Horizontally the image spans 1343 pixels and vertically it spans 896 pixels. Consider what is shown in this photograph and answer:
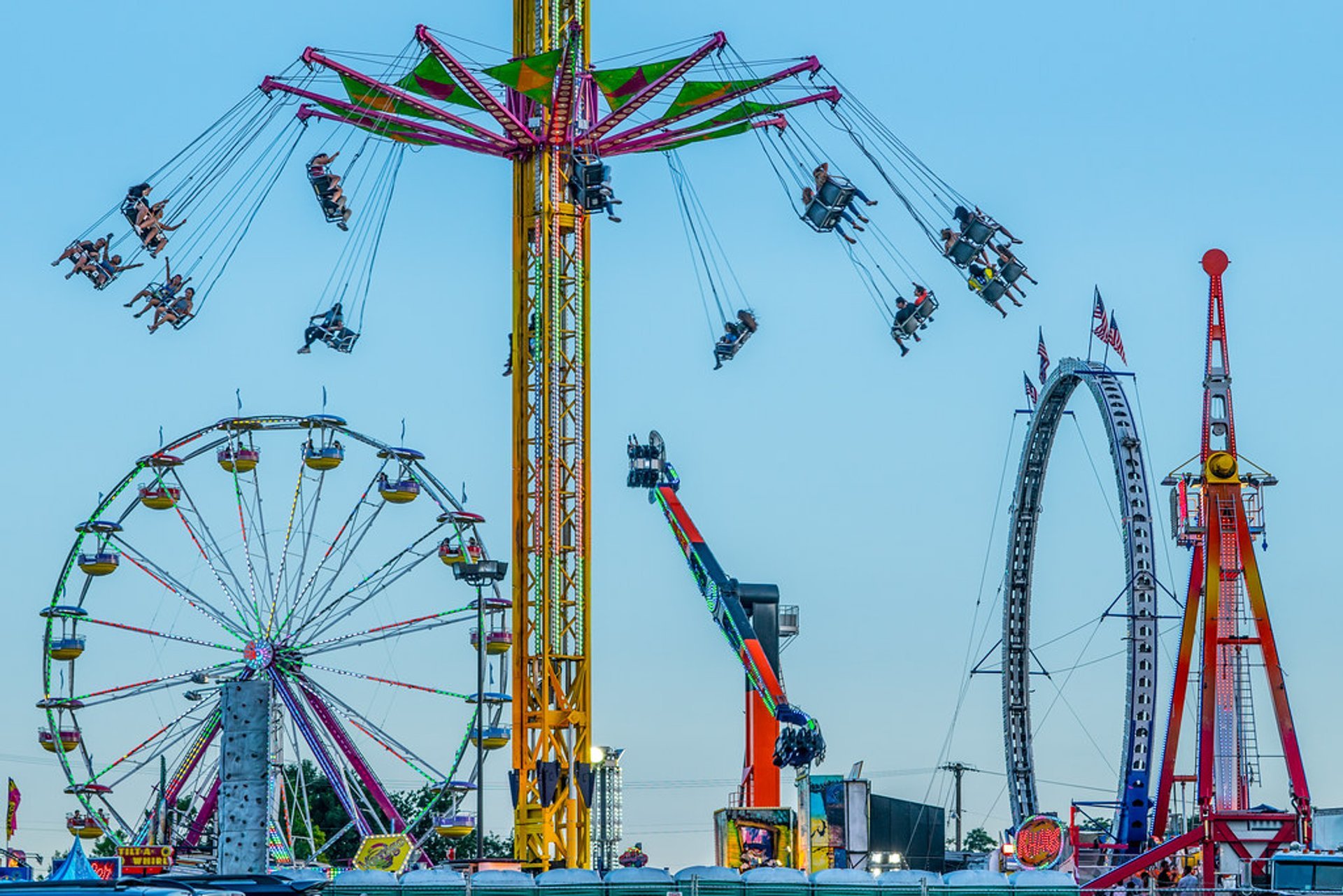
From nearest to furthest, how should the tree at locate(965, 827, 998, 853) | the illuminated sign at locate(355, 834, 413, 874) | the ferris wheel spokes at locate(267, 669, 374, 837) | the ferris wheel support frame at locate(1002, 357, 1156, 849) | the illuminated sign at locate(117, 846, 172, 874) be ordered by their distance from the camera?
the illuminated sign at locate(117, 846, 172, 874) < the ferris wheel support frame at locate(1002, 357, 1156, 849) < the illuminated sign at locate(355, 834, 413, 874) < the ferris wheel spokes at locate(267, 669, 374, 837) < the tree at locate(965, 827, 998, 853)

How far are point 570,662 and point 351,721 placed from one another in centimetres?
1274

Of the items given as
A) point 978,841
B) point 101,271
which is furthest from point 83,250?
point 978,841

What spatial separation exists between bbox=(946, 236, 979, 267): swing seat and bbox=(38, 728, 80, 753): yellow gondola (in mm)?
28580

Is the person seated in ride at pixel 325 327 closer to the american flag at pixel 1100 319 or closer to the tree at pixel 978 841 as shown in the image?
the american flag at pixel 1100 319

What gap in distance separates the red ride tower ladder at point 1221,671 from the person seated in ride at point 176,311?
807 inches

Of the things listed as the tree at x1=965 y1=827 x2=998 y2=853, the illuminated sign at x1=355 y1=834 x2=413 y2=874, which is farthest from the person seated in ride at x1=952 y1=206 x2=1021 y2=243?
the tree at x1=965 y1=827 x2=998 y2=853

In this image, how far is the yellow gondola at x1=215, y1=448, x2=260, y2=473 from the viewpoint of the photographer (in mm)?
61125

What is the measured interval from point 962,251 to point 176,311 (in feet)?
51.0

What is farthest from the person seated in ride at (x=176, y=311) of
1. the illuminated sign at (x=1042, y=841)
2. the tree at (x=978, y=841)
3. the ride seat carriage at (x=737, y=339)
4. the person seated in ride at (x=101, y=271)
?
the tree at (x=978, y=841)

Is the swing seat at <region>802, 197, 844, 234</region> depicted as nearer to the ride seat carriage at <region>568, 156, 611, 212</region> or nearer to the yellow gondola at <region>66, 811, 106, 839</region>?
the ride seat carriage at <region>568, 156, 611, 212</region>

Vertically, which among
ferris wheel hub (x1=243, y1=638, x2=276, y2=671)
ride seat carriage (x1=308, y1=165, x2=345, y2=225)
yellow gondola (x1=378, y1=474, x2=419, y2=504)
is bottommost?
ferris wheel hub (x1=243, y1=638, x2=276, y2=671)

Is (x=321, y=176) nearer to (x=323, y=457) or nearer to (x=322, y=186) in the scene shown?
(x=322, y=186)

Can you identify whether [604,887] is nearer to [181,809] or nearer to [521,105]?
[521,105]

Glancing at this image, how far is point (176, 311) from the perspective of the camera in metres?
47.2
